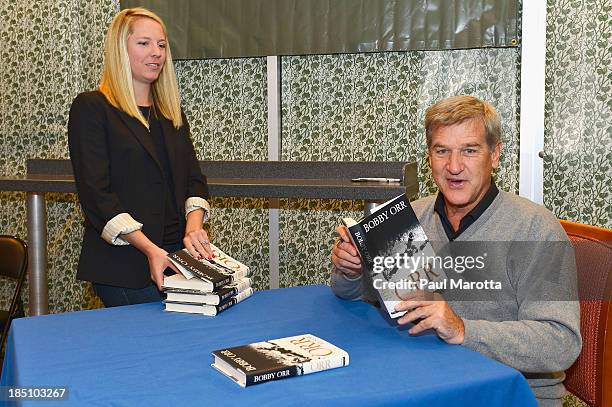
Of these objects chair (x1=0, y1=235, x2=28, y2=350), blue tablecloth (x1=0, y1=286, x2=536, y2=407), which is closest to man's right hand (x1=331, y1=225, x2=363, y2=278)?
blue tablecloth (x1=0, y1=286, x2=536, y2=407)

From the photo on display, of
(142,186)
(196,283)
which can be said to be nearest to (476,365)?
(196,283)

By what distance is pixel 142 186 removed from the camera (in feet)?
8.83

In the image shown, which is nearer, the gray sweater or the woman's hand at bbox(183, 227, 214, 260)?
the gray sweater

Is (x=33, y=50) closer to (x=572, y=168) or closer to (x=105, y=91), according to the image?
(x=105, y=91)

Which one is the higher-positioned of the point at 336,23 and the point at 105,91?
the point at 336,23

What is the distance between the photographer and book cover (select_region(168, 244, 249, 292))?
7.06ft

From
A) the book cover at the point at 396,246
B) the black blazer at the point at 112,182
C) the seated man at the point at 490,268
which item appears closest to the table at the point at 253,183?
the black blazer at the point at 112,182

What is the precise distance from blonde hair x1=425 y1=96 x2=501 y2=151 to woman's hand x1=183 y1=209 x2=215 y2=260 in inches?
32.7

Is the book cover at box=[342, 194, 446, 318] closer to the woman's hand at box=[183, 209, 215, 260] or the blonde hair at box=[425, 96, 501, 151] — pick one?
the blonde hair at box=[425, 96, 501, 151]

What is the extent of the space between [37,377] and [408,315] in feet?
2.84

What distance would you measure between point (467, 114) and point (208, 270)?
88 centimetres

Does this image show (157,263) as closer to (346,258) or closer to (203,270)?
(203,270)

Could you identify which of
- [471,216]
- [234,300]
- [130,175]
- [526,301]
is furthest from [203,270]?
[526,301]

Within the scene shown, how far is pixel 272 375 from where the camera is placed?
5.19 ft
